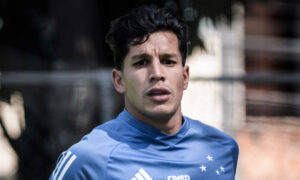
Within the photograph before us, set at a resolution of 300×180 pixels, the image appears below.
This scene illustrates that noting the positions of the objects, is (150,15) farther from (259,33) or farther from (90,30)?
(259,33)

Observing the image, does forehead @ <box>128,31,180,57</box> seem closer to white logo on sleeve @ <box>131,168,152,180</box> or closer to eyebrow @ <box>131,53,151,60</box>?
eyebrow @ <box>131,53,151,60</box>

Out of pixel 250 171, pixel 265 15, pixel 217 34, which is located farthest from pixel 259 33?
pixel 217 34

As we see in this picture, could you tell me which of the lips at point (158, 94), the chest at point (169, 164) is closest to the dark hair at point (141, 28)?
the lips at point (158, 94)

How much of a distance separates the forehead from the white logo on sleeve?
21.2 inches

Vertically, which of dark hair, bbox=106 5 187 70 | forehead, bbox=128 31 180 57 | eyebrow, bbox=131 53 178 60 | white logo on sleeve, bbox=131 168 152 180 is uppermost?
dark hair, bbox=106 5 187 70

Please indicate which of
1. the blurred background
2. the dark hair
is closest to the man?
the dark hair

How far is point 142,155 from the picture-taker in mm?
2027

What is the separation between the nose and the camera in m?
1.99

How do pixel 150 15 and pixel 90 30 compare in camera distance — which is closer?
pixel 150 15

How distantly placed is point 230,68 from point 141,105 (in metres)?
2.28

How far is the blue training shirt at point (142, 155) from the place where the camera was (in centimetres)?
192

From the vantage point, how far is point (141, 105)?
2027 millimetres

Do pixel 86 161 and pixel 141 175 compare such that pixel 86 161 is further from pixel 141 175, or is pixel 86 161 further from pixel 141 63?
pixel 141 63

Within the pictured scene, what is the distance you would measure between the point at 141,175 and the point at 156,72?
0.47 metres
